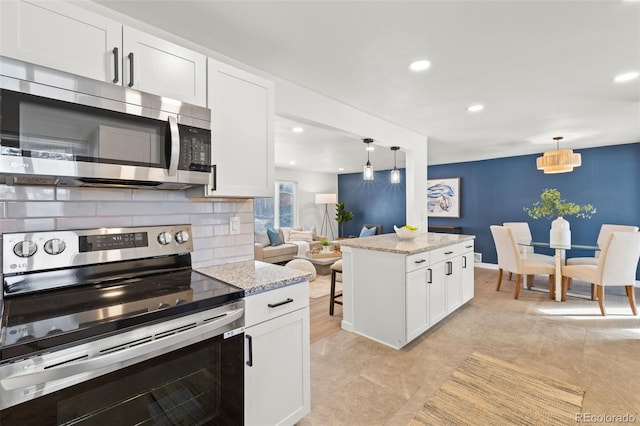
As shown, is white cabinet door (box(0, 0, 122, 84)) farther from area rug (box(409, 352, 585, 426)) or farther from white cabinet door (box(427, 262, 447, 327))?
white cabinet door (box(427, 262, 447, 327))

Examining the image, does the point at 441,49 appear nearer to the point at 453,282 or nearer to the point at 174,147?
the point at 174,147

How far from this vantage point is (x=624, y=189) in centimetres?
484

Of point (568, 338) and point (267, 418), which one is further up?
point (267, 418)

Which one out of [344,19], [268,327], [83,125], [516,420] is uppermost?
[344,19]

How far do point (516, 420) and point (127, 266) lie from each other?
95.6 inches

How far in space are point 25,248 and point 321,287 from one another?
3.81 m

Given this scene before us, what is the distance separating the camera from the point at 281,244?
659cm

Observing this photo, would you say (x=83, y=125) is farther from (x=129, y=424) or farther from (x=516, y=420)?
(x=516, y=420)

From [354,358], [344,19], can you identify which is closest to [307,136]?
[344,19]

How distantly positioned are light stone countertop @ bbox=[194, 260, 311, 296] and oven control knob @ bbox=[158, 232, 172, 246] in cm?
24

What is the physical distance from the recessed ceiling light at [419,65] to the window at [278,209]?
5.59m

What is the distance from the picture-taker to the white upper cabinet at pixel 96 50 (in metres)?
1.15

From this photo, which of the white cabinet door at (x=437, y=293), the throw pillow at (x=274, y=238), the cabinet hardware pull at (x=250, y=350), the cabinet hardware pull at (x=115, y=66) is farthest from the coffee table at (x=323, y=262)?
the cabinet hardware pull at (x=115, y=66)

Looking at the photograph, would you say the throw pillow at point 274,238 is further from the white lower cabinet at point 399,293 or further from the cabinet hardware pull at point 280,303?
the cabinet hardware pull at point 280,303
